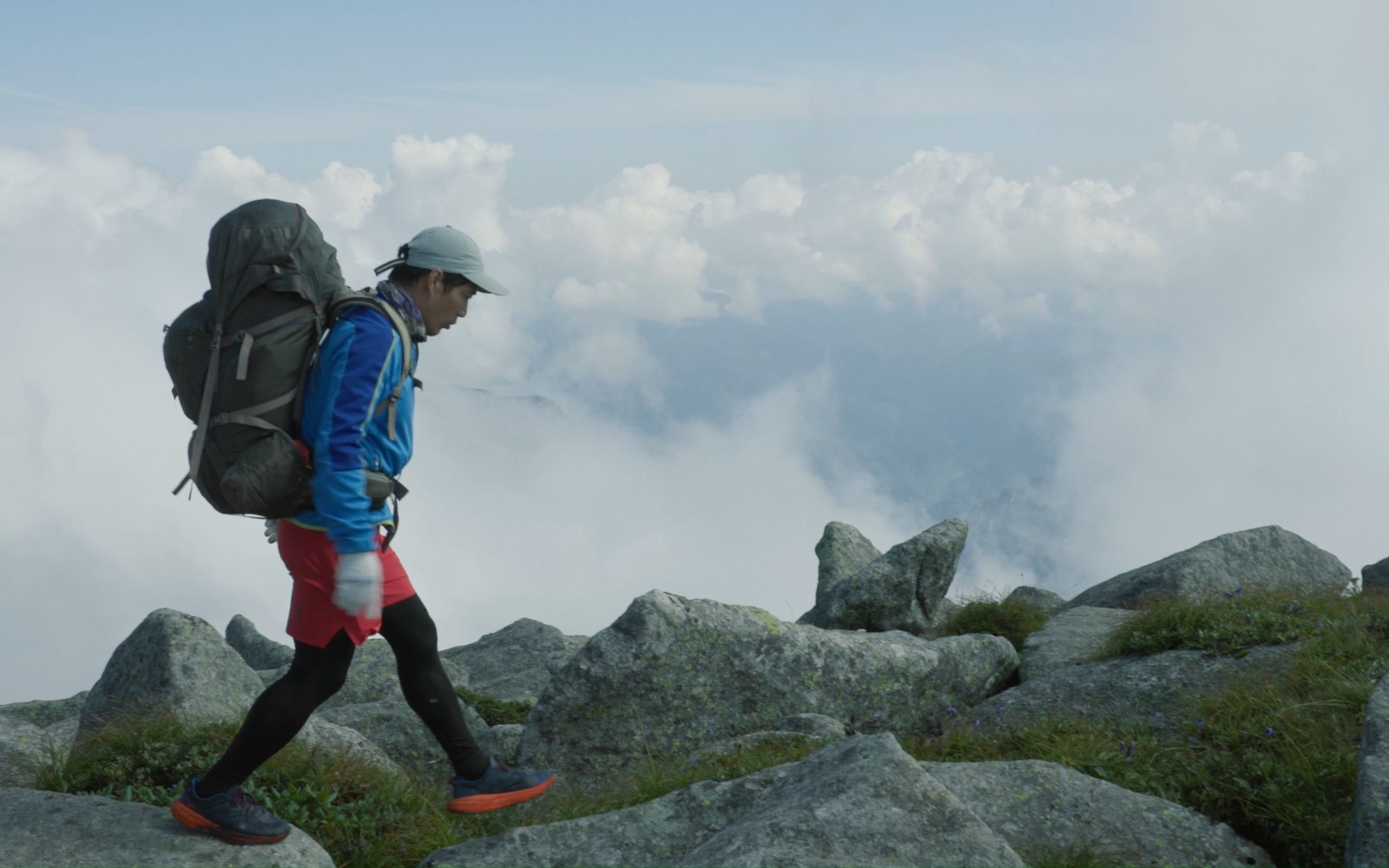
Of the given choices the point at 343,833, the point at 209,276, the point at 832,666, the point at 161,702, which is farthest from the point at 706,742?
the point at 209,276

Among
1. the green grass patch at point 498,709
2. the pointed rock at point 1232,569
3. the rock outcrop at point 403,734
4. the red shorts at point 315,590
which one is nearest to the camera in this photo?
the red shorts at point 315,590

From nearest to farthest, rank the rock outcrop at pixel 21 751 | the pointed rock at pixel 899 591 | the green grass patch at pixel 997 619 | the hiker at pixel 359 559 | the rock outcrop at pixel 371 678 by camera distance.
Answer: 1. the hiker at pixel 359 559
2. the rock outcrop at pixel 21 751
3. the rock outcrop at pixel 371 678
4. the green grass patch at pixel 997 619
5. the pointed rock at pixel 899 591

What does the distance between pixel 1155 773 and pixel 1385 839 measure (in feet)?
6.48

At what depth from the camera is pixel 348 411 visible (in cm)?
603

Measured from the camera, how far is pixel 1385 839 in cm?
589

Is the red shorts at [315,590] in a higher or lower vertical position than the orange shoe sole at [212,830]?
higher

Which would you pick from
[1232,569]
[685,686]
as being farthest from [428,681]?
[1232,569]

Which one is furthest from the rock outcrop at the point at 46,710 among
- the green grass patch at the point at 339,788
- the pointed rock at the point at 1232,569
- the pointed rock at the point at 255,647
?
the pointed rock at the point at 1232,569

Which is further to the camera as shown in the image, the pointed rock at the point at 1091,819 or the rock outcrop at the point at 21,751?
the rock outcrop at the point at 21,751

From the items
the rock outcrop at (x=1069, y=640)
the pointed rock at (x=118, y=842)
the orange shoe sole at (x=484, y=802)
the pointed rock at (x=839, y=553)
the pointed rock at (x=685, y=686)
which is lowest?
the pointed rock at (x=118, y=842)

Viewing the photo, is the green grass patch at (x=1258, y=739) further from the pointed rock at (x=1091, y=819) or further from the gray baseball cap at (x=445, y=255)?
the gray baseball cap at (x=445, y=255)

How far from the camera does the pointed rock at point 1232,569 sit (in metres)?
15.4

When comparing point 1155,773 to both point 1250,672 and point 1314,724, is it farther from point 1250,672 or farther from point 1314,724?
point 1250,672

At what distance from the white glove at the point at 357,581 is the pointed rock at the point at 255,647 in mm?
14290
